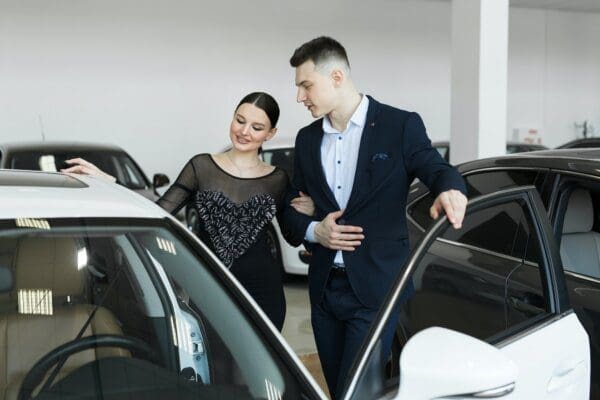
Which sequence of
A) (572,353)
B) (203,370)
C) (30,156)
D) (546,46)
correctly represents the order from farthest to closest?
1. (546,46)
2. (30,156)
3. (572,353)
4. (203,370)

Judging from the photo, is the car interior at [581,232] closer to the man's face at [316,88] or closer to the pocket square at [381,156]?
the pocket square at [381,156]

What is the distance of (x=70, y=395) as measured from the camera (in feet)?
4.33

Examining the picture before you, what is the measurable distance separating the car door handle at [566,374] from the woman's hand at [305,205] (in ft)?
2.95

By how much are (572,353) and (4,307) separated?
1356 millimetres

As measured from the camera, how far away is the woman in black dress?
236 cm

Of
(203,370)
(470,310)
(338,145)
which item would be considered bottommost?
(470,310)

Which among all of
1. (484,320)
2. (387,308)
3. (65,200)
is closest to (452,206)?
(387,308)

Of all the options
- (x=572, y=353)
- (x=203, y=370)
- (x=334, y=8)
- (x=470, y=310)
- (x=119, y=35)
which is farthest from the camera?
(x=334, y=8)

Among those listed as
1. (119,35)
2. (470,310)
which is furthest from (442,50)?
(470,310)

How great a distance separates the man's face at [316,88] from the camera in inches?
85.2

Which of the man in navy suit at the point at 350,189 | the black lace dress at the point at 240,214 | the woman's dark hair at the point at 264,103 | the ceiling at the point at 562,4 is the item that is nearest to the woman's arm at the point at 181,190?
the black lace dress at the point at 240,214

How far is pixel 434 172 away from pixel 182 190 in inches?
36.7

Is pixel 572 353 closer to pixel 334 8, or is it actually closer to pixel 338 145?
pixel 338 145

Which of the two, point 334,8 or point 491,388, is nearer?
point 491,388
